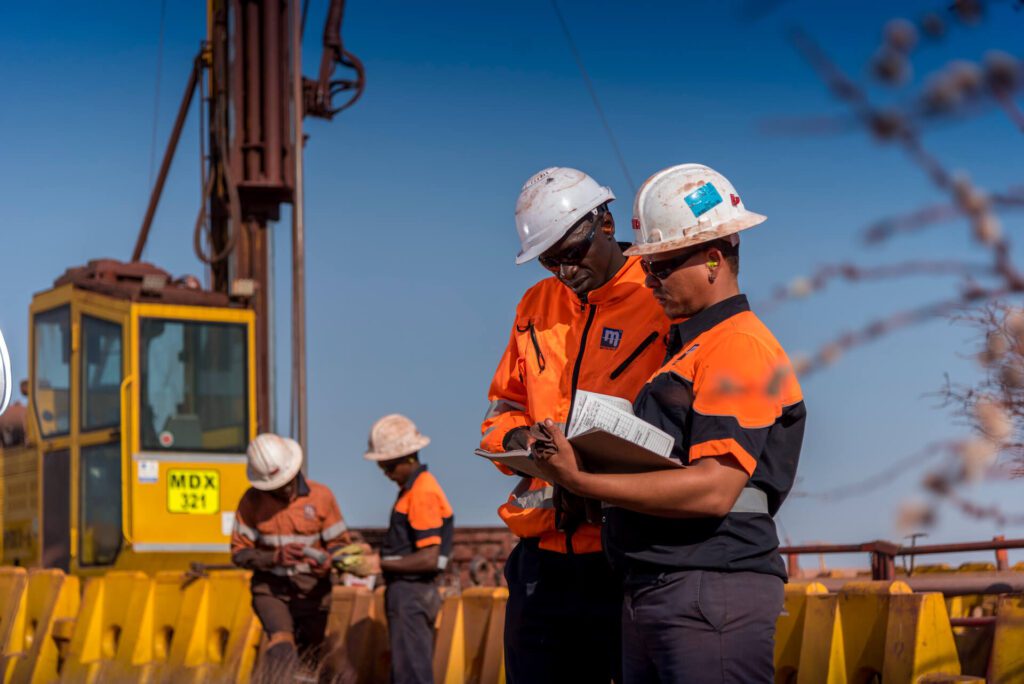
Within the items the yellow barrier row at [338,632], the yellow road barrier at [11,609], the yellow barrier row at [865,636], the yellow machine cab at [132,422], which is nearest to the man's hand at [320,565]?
the yellow barrier row at [338,632]

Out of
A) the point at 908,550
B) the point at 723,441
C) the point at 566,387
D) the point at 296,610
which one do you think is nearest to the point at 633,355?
the point at 566,387

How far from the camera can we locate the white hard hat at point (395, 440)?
30.4 ft

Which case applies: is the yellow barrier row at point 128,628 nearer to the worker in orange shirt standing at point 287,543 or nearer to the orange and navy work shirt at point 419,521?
the worker in orange shirt standing at point 287,543

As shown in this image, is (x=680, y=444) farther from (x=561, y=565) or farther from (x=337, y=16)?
(x=337, y=16)

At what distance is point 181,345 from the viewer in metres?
14.6

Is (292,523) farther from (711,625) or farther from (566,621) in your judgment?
(711,625)

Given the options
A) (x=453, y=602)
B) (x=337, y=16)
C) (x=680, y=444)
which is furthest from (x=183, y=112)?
(x=680, y=444)

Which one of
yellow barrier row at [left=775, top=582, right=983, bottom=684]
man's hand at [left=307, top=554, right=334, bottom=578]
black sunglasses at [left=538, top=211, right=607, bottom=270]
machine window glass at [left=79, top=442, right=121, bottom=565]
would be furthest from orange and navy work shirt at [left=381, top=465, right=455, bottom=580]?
machine window glass at [left=79, top=442, right=121, bottom=565]

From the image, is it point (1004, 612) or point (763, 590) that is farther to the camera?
A: point (1004, 612)

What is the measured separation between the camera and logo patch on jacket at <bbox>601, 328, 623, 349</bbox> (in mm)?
4156

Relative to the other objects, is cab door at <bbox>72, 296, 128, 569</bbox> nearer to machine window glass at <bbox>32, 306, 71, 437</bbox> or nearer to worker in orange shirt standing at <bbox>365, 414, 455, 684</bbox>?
machine window glass at <bbox>32, 306, 71, 437</bbox>

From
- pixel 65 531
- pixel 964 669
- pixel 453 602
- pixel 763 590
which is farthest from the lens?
pixel 65 531

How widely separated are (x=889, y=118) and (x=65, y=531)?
14217mm

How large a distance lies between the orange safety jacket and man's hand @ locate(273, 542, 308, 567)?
5285mm
